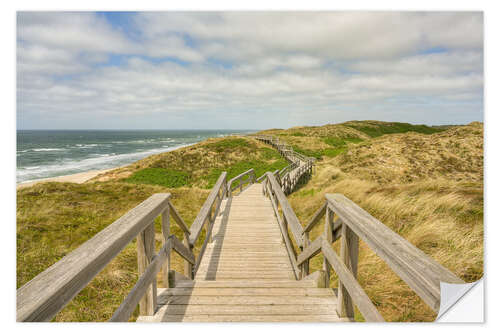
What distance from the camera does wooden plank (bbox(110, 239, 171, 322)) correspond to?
4.83 feet

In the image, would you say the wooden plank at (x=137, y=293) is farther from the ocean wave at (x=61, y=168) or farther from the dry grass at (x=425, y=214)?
the ocean wave at (x=61, y=168)

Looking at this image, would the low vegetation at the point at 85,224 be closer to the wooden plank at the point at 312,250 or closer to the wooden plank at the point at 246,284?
the wooden plank at the point at 246,284

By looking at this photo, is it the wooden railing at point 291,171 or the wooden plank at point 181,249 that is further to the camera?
the wooden railing at point 291,171

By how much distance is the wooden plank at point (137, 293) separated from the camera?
147 centimetres

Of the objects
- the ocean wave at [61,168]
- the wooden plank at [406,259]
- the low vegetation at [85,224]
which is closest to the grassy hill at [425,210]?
the wooden plank at [406,259]

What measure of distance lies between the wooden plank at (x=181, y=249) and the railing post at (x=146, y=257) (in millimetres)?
409

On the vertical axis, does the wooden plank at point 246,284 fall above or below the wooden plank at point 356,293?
below

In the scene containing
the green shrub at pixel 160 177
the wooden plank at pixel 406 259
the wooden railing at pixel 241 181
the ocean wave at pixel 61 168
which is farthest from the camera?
the ocean wave at pixel 61 168

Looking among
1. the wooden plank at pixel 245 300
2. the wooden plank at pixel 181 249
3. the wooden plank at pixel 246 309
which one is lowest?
the wooden plank at pixel 246 309

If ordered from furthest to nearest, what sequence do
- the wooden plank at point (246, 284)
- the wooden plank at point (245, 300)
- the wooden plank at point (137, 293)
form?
the wooden plank at point (246, 284) → the wooden plank at point (245, 300) → the wooden plank at point (137, 293)

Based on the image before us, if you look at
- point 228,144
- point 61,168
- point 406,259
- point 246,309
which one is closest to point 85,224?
point 246,309

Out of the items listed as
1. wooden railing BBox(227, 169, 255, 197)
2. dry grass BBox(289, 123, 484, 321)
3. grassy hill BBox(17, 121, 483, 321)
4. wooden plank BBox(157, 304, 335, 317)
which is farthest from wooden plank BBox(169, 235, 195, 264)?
wooden railing BBox(227, 169, 255, 197)

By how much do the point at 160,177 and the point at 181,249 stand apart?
2001 centimetres
